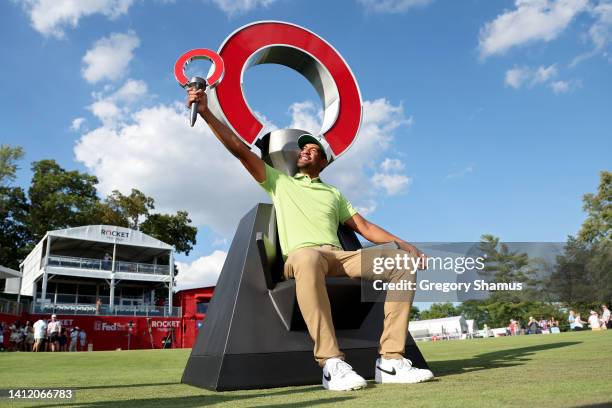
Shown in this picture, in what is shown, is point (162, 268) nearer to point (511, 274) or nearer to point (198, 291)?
point (198, 291)

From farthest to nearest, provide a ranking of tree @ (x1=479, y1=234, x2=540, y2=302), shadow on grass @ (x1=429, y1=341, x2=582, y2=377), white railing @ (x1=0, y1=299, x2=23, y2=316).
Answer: white railing @ (x1=0, y1=299, x2=23, y2=316) → shadow on grass @ (x1=429, y1=341, x2=582, y2=377) → tree @ (x1=479, y1=234, x2=540, y2=302)

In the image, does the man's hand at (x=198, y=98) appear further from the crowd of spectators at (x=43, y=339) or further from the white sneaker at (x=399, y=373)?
the crowd of spectators at (x=43, y=339)

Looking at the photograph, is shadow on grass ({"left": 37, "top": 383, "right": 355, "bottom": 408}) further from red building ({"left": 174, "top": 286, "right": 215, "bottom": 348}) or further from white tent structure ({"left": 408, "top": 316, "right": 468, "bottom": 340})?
white tent structure ({"left": 408, "top": 316, "right": 468, "bottom": 340})

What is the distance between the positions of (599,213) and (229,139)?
3417 centimetres

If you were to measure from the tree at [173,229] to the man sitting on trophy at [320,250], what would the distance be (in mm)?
31741

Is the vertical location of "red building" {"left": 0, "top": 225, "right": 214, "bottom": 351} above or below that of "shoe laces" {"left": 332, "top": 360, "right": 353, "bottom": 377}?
above

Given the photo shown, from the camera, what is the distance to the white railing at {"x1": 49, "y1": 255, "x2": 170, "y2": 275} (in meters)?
24.8

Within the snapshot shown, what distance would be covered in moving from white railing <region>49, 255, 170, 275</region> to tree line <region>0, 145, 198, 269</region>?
16.3 ft

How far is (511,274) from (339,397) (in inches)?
60.5

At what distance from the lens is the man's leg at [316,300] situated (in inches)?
93.2

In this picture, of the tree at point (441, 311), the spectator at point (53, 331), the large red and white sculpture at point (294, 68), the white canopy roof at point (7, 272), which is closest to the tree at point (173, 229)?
the white canopy roof at point (7, 272)

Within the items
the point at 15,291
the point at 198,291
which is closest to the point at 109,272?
the point at 198,291

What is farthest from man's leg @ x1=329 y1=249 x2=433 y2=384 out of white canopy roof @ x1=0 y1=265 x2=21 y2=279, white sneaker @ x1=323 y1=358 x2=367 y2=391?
white canopy roof @ x1=0 y1=265 x2=21 y2=279

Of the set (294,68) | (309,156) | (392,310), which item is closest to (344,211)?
(309,156)
